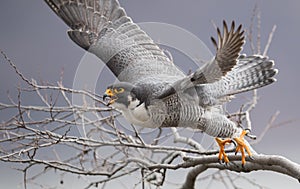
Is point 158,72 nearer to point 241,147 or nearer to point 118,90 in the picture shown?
point 118,90

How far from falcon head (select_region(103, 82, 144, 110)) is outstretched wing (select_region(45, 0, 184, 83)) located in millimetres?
725

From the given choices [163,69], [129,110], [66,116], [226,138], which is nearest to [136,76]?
[163,69]

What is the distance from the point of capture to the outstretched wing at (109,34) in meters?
3.56

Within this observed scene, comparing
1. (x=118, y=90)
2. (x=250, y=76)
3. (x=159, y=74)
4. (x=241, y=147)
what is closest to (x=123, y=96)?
(x=118, y=90)

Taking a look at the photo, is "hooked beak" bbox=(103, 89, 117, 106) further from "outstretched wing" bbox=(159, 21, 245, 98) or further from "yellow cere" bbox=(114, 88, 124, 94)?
"outstretched wing" bbox=(159, 21, 245, 98)

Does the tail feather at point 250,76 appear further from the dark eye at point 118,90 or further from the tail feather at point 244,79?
the dark eye at point 118,90

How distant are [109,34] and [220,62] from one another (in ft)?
4.68

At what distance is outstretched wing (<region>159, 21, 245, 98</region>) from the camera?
2347mm

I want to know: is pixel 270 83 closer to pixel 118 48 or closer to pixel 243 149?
pixel 243 149

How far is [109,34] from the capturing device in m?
3.69

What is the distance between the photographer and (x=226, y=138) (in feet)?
10.0

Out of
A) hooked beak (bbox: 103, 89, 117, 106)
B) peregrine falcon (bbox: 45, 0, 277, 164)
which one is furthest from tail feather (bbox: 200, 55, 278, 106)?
hooked beak (bbox: 103, 89, 117, 106)

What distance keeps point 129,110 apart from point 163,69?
2.42ft

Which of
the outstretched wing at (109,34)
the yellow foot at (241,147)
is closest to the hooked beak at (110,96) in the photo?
the outstretched wing at (109,34)
